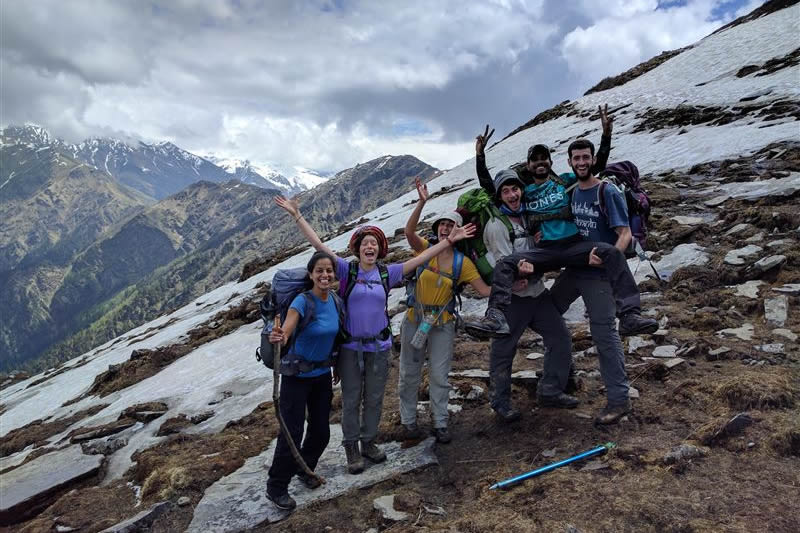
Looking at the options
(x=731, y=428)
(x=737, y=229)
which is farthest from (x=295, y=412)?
(x=737, y=229)

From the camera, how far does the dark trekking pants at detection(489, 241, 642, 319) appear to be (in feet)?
20.1

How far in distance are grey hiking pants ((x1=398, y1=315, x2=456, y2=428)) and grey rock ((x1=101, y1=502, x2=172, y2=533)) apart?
3.91 meters

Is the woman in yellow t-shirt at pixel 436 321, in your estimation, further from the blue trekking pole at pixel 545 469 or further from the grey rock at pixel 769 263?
the grey rock at pixel 769 263

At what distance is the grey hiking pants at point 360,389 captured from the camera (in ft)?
22.1

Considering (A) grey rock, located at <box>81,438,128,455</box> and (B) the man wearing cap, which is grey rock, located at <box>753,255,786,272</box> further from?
(A) grey rock, located at <box>81,438,128,455</box>

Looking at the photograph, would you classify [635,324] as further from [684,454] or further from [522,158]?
[522,158]


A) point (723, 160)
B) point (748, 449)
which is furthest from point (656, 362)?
point (723, 160)

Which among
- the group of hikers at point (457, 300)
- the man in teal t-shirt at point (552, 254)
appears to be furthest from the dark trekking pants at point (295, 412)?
the man in teal t-shirt at point (552, 254)

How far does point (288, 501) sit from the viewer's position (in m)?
6.34

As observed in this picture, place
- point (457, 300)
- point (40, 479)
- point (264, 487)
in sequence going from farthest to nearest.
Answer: point (40, 479), point (457, 300), point (264, 487)

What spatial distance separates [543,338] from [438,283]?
1.80 metres

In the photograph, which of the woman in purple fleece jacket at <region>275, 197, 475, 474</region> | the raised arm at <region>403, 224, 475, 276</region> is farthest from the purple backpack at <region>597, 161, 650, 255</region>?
the woman in purple fleece jacket at <region>275, 197, 475, 474</region>

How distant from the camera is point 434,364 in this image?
7.19m

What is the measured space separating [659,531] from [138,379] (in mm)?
18248
